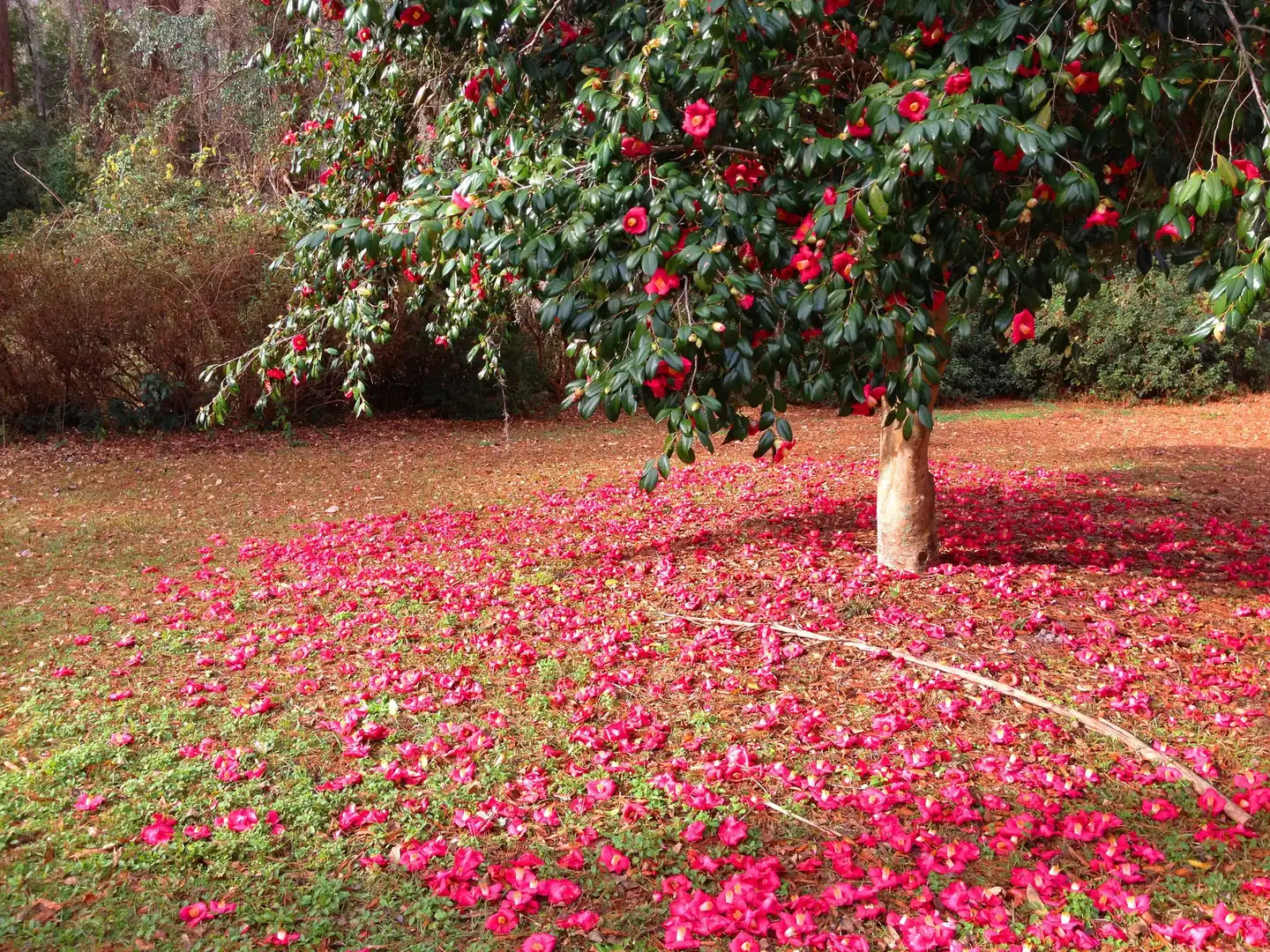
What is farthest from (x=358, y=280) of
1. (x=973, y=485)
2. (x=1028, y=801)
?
(x=973, y=485)

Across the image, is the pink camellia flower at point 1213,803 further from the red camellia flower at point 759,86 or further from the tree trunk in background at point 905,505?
the red camellia flower at point 759,86

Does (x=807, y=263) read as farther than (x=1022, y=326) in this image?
No

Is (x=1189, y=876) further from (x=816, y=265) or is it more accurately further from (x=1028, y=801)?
(x=816, y=265)

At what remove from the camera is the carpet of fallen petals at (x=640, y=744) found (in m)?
2.37

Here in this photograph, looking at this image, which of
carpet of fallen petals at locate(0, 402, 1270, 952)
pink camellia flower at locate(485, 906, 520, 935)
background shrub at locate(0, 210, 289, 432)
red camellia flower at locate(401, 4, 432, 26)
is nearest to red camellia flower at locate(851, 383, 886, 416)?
carpet of fallen petals at locate(0, 402, 1270, 952)

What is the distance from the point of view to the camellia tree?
262cm

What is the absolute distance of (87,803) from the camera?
286 cm

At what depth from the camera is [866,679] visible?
146 inches

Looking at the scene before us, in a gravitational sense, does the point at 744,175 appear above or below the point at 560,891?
above

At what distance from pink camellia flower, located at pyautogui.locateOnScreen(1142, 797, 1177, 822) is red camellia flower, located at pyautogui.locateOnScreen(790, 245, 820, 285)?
6.18 ft

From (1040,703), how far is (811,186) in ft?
6.77

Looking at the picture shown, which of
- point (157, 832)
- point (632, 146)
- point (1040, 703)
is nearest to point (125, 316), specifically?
point (157, 832)

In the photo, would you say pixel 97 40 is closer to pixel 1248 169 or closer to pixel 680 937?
pixel 1248 169

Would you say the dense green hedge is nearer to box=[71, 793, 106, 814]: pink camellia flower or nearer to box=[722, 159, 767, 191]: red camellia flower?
box=[722, 159, 767, 191]: red camellia flower
